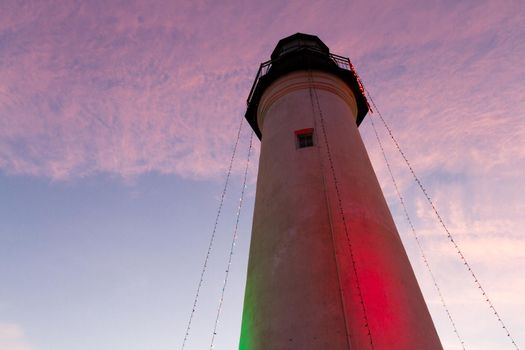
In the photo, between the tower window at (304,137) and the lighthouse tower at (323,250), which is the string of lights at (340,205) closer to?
the lighthouse tower at (323,250)

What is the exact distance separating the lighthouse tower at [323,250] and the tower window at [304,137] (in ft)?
0.08

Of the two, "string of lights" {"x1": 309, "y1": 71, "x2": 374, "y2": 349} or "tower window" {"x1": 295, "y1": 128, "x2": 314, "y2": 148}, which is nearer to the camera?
"string of lights" {"x1": 309, "y1": 71, "x2": 374, "y2": 349}

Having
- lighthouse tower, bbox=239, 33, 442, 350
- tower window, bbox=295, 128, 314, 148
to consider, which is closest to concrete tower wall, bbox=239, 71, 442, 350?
lighthouse tower, bbox=239, 33, 442, 350

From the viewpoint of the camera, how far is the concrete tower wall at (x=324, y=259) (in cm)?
639

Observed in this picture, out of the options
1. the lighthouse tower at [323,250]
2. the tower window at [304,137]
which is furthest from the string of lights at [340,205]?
the tower window at [304,137]

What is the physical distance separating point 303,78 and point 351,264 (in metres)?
6.38

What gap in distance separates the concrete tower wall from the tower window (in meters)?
0.13

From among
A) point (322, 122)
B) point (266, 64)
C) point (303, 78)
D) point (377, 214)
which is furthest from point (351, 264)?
point (266, 64)

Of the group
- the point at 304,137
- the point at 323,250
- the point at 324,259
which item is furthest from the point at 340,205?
the point at 304,137

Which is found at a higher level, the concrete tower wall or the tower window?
the tower window

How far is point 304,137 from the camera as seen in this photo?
399 inches

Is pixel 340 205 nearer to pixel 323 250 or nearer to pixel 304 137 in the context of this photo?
pixel 323 250

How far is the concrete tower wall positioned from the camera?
6.39 meters

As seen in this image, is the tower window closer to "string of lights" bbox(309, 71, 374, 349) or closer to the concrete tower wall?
the concrete tower wall
